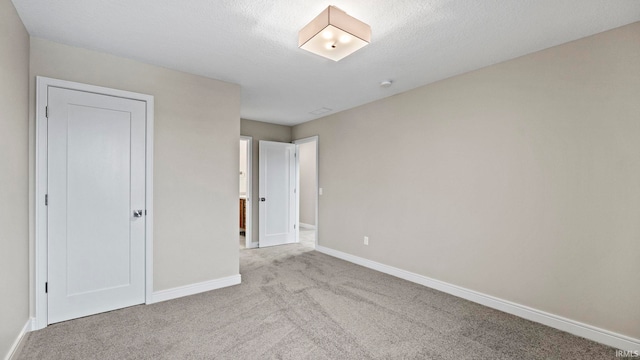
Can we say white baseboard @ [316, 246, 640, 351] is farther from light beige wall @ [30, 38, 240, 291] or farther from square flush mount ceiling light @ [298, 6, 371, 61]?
square flush mount ceiling light @ [298, 6, 371, 61]

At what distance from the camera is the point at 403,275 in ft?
12.2

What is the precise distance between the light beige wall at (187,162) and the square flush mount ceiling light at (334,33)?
1650mm

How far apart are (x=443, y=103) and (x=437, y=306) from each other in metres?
2.27

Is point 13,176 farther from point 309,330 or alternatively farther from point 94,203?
point 309,330

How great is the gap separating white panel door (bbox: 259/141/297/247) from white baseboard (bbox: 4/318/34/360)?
130 inches

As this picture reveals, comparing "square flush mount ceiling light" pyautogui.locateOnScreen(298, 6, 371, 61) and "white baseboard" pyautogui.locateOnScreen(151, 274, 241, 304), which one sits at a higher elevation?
"square flush mount ceiling light" pyautogui.locateOnScreen(298, 6, 371, 61)

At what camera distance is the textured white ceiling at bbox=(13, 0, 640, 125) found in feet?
6.42

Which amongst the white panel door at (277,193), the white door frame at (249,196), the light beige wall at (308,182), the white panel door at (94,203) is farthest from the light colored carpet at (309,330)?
the light beige wall at (308,182)

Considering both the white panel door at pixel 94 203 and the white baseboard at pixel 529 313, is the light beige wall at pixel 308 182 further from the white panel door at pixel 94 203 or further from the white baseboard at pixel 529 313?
the white panel door at pixel 94 203

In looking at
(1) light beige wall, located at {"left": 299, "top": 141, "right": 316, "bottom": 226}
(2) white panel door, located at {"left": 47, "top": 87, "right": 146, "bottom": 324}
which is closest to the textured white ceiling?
(2) white panel door, located at {"left": 47, "top": 87, "right": 146, "bottom": 324}

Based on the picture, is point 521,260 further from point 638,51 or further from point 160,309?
point 160,309

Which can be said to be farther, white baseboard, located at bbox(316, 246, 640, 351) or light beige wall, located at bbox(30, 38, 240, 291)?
light beige wall, located at bbox(30, 38, 240, 291)

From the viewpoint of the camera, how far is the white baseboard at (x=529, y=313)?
2.15 m

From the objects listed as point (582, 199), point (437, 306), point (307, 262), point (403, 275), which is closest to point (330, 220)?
point (307, 262)
